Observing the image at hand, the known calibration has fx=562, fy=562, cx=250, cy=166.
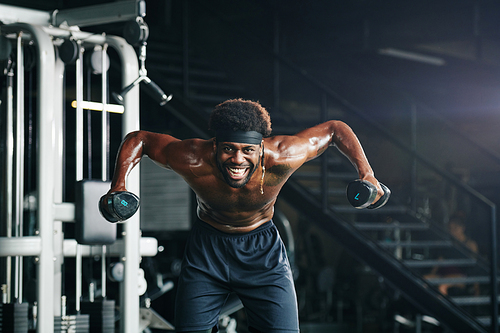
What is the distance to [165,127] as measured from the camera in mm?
6293

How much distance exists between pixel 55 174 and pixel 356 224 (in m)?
2.49

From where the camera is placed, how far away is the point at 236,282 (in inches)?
93.7

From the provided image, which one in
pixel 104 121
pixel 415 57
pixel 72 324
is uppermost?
pixel 415 57

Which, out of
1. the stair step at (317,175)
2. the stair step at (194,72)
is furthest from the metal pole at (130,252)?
the stair step at (194,72)

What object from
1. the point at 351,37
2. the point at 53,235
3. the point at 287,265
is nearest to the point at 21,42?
the point at 53,235

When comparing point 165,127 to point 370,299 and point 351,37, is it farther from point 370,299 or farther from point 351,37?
point 370,299

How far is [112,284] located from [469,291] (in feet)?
13.4

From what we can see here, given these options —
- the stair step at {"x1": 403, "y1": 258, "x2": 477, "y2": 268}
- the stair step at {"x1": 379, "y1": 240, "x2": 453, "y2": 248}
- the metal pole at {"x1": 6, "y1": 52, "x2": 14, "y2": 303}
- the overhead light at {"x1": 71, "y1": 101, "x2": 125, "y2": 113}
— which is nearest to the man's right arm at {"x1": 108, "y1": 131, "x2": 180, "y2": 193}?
the overhead light at {"x1": 71, "y1": 101, "x2": 125, "y2": 113}

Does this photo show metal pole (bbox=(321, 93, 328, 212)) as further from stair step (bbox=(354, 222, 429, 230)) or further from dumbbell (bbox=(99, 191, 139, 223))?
dumbbell (bbox=(99, 191, 139, 223))

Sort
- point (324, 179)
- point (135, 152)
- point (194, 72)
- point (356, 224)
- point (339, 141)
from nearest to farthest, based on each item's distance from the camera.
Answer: point (135, 152), point (339, 141), point (324, 179), point (356, 224), point (194, 72)

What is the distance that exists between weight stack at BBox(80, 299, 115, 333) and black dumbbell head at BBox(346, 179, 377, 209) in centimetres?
167

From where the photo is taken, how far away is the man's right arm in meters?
2.29

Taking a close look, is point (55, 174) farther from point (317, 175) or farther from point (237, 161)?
point (317, 175)

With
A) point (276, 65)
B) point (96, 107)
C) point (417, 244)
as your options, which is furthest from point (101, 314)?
point (417, 244)
